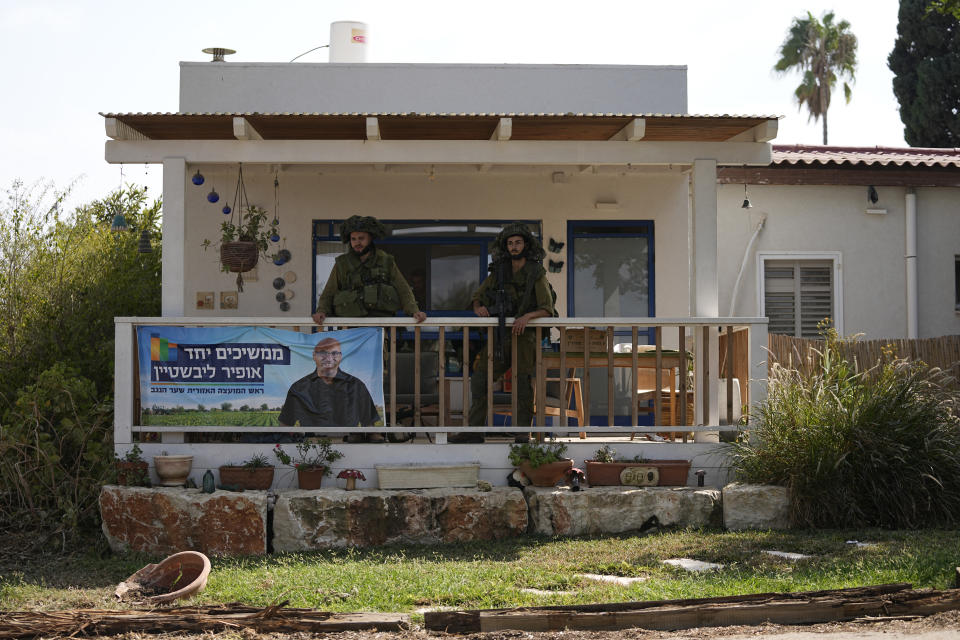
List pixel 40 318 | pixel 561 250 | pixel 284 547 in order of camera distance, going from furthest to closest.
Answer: pixel 561 250 → pixel 40 318 → pixel 284 547

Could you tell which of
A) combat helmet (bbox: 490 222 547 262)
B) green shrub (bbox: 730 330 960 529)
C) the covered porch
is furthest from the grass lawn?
combat helmet (bbox: 490 222 547 262)

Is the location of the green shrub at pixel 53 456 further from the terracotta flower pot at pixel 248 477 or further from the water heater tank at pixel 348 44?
the water heater tank at pixel 348 44

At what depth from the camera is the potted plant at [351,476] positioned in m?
8.74

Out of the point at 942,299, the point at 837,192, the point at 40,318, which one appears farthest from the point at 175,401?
the point at 942,299

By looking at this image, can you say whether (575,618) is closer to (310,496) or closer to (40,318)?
(310,496)

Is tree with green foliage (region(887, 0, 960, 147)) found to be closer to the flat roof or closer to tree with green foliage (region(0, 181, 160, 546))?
the flat roof

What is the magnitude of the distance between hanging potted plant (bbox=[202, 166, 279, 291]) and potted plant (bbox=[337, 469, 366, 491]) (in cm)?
275

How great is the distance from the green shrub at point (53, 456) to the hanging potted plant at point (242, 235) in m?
1.91

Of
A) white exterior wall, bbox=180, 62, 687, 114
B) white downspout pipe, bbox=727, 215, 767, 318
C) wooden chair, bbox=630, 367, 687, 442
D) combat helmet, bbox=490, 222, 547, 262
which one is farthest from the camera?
white downspout pipe, bbox=727, 215, 767, 318

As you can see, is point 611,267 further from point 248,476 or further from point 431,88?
point 248,476

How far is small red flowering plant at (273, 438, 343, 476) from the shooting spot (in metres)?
8.85

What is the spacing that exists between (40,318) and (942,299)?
1096cm

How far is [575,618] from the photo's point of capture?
5449 mm

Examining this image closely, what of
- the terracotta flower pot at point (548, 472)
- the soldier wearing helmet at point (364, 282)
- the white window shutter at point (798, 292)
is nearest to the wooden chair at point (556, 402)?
the terracotta flower pot at point (548, 472)
